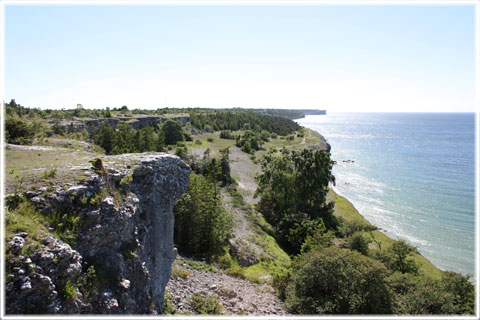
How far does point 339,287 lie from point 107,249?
14784 millimetres

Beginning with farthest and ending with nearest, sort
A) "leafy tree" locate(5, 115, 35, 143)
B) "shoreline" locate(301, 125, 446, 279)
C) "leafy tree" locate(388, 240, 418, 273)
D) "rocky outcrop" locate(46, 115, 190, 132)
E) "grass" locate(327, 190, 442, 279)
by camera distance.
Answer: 1. "rocky outcrop" locate(46, 115, 190, 132)
2. "shoreline" locate(301, 125, 446, 279)
3. "grass" locate(327, 190, 442, 279)
4. "leafy tree" locate(388, 240, 418, 273)
5. "leafy tree" locate(5, 115, 35, 143)

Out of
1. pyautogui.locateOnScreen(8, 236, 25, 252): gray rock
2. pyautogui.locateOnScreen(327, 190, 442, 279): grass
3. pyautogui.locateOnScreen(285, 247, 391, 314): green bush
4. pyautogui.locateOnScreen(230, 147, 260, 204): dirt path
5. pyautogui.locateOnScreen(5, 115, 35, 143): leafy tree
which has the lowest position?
pyautogui.locateOnScreen(327, 190, 442, 279): grass

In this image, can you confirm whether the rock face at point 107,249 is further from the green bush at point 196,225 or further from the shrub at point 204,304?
the green bush at point 196,225

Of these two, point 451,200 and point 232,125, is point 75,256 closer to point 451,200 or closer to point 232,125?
point 451,200

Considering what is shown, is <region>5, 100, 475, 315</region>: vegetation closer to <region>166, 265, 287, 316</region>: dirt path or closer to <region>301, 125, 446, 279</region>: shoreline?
<region>301, 125, 446, 279</region>: shoreline

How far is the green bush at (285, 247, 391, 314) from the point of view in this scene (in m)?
17.1

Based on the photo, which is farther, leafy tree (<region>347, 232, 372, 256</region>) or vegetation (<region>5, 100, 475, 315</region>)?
leafy tree (<region>347, 232, 372, 256</region>)

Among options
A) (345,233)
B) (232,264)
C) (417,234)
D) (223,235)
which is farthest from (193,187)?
(417,234)

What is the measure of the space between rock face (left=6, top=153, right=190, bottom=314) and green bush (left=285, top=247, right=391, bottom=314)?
9785mm

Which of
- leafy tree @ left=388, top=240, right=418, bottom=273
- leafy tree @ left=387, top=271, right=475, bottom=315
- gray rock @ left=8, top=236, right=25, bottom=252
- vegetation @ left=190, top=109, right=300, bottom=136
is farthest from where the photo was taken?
vegetation @ left=190, top=109, right=300, bottom=136

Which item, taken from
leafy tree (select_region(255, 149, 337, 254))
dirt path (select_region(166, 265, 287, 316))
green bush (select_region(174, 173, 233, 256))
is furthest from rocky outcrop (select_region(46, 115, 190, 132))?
leafy tree (select_region(255, 149, 337, 254))

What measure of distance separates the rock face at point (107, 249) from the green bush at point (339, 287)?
978 cm

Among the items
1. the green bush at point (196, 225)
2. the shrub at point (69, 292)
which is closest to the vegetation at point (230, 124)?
the green bush at point (196, 225)

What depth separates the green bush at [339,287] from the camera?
674 inches
